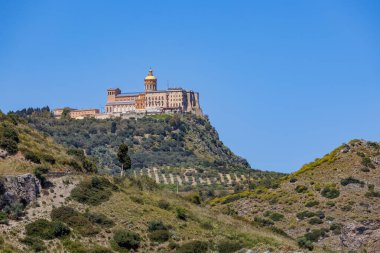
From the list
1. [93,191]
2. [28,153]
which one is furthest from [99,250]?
[28,153]

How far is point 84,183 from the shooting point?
78562 millimetres

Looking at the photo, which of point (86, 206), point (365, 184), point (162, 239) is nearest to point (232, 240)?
point (162, 239)

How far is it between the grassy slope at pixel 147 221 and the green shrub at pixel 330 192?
18375mm

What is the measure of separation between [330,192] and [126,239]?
36267 millimetres

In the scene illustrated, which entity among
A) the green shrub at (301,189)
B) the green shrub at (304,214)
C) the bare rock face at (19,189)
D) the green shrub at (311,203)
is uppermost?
the green shrub at (301,189)

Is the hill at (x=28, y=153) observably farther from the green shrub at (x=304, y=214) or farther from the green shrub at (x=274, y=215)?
the green shrub at (x=304, y=214)

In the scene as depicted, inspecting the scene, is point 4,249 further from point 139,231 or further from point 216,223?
point 216,223

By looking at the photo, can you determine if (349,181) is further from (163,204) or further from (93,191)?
(93,191)

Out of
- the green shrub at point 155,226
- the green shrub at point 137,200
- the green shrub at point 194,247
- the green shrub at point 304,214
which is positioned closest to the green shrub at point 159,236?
the green shrub at point 155,226

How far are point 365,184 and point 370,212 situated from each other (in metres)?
7.66

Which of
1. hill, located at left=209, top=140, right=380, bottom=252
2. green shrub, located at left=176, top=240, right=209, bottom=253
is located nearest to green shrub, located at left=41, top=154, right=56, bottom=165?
green shrub, located at left=176, top=240, right=209, bottom=253

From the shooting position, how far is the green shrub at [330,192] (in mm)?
101562

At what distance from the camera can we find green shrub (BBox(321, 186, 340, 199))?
333ft

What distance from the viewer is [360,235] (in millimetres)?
90562
